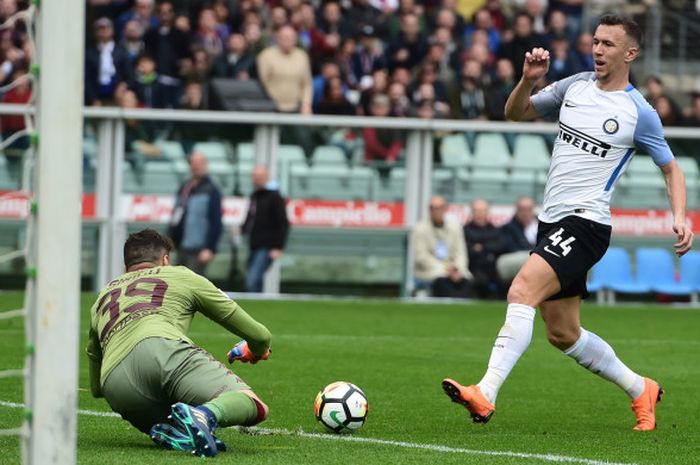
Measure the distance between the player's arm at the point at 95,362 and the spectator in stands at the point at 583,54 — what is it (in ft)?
54.9

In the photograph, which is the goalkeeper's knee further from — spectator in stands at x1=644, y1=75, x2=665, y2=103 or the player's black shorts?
spectator in stands at x1=644, y1=75, x2=665, y2=103

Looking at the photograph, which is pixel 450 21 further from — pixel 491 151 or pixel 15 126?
pixel 15 126

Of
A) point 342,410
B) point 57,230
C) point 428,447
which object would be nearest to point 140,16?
point 342,410

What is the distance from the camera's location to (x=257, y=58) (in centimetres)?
2170

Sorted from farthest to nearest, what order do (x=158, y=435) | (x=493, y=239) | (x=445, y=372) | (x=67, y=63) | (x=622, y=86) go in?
(x=493, y=239), (x=445, y=372), (x=622, y=86), (x=158, y=435), (x=67, y=63)

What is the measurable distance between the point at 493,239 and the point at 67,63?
52.2ft

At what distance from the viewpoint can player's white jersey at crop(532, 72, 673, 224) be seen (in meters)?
8.48

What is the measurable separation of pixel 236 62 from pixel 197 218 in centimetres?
293

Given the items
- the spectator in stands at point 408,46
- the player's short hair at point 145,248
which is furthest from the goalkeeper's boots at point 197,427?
the spectator in stands at point 408,46

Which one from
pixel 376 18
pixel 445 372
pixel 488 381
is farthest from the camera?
pixel 376 18

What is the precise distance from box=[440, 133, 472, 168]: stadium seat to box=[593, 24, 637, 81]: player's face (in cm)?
1347

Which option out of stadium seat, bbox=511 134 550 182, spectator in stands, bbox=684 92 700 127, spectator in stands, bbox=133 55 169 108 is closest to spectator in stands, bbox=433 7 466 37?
stadium seat, bbox=511 134 550 182

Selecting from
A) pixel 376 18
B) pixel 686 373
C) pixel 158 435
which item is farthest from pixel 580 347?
pixel 376 18

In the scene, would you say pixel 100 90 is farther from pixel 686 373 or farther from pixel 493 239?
pixel 686 373
